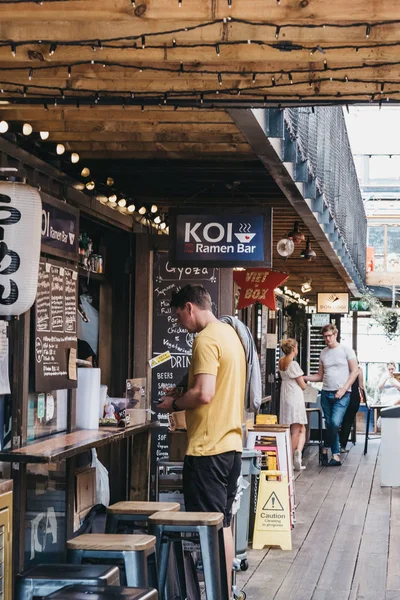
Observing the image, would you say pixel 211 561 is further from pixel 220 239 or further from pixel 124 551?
pixel 220 239

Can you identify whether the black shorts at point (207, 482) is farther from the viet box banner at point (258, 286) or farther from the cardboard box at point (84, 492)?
the viet box banner at point (258, 286)

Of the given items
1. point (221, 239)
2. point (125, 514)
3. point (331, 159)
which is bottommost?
point (125, 514)

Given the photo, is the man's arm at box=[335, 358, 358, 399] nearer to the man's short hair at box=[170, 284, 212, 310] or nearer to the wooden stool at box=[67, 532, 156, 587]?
the man's short hair at box=[170, 284, 212, 310]

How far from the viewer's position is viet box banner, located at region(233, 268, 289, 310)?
11.7m

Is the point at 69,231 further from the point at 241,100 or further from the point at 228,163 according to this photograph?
the point at 241,100

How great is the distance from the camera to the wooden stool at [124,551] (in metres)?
4.34

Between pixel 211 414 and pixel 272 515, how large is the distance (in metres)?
2.49

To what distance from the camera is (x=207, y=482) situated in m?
5.58

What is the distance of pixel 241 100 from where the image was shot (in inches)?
198

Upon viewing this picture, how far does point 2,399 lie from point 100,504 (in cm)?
165

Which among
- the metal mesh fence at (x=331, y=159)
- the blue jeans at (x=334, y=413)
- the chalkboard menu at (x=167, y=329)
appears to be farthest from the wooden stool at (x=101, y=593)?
the blue jeans at (x=334, y=413)

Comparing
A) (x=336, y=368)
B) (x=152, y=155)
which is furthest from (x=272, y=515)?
(x=336, y=368)

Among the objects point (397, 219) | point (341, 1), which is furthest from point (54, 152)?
point (397, 219)

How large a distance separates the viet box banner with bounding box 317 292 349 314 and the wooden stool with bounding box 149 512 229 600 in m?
14.6
